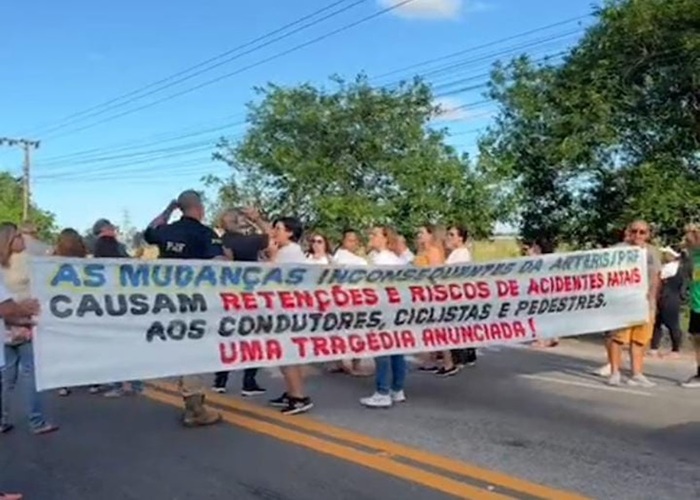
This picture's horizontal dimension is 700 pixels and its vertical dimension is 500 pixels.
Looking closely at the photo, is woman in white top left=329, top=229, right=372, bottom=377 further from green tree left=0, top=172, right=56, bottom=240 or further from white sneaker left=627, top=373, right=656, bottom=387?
green tree left=0, top=172, right=56, bottom=240

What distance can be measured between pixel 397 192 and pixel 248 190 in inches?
185

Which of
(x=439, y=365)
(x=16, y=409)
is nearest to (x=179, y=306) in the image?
(x=16, y=409)

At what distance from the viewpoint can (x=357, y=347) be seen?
780 centimetres

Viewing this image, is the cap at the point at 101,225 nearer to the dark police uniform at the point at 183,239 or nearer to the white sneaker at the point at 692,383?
the dark police uniform at the point at 183,239

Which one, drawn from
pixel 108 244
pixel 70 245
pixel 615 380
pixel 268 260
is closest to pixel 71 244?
pixel 70 245

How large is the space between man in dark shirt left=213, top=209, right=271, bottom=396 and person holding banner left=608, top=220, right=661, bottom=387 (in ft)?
12.1

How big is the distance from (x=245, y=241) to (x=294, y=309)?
180 centimetres

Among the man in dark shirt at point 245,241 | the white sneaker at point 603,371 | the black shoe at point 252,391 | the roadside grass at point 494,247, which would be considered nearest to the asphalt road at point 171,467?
the black shoe at point 252,391

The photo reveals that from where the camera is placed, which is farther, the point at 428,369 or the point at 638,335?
the point at 428,369

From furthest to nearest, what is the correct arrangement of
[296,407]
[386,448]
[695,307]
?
[695,307] < [296,407] < [386,448]

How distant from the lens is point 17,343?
24.5 ft

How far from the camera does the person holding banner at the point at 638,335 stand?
31.0ft

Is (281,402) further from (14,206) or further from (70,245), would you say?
(14,206)

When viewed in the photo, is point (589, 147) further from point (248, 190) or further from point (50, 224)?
point (50, 224)
